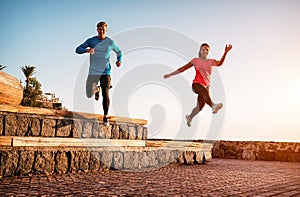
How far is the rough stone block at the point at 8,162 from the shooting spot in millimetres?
5270

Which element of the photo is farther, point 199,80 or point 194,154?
point 194,154

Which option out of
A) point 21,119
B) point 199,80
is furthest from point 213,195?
point 199,80

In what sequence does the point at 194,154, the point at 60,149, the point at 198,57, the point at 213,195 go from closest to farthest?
1. the point at 213,195
2. the point at 60,149
3. the point at 198,57
4. the point at 194,154

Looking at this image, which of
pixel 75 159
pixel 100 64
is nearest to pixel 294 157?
pixel 100 64

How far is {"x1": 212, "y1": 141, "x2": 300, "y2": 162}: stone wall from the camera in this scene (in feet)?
44.3

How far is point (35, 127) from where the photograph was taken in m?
5.99

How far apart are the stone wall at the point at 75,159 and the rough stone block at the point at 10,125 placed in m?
0.32

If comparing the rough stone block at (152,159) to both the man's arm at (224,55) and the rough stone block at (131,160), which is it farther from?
the man's arm at (224,55)

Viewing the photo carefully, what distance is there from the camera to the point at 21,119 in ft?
19.1

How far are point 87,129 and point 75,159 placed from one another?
2.34 feet

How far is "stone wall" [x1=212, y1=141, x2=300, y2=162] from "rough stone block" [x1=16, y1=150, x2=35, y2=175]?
35.6ft

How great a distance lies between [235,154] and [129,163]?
8395mm

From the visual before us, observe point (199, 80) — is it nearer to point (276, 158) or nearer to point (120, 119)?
point (120, 119)

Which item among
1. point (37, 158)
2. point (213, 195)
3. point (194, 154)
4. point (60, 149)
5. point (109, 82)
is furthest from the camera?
point (194, 154)
